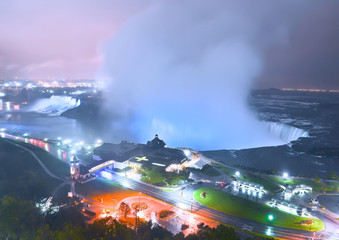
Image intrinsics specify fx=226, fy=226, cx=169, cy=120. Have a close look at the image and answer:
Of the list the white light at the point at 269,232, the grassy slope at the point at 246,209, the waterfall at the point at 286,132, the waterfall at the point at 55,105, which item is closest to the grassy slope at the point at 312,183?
the grassy slope at the point at 246,209

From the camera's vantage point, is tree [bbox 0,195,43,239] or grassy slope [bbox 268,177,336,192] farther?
grassy slope [bbox 268,177,336,192]

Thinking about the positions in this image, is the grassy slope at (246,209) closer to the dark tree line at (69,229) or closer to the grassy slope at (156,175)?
the dark tree line at (69,229)

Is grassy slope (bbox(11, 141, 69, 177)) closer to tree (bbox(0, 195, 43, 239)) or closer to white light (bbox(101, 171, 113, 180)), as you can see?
white light (bbox(101, 171, 113, 180))

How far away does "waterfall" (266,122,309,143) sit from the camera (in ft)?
252

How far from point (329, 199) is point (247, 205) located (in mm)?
11967

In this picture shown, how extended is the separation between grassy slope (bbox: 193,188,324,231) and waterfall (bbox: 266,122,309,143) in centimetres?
5416

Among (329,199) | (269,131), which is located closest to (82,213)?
(329,199)

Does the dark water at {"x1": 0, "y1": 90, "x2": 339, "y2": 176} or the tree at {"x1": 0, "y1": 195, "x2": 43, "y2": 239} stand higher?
the tree at {"x1": 0, "y1": 195, "x2": 43, "y2": 239}

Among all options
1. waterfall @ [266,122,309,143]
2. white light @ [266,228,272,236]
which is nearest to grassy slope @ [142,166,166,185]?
white light @ [266,228,272,236]

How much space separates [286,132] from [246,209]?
62648mm

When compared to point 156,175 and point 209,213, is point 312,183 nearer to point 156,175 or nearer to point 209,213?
point 209,213

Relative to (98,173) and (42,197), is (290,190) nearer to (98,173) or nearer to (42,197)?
(98,173)

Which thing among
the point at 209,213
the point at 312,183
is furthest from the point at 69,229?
the point at 312,183

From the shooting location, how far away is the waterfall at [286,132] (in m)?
76.7
